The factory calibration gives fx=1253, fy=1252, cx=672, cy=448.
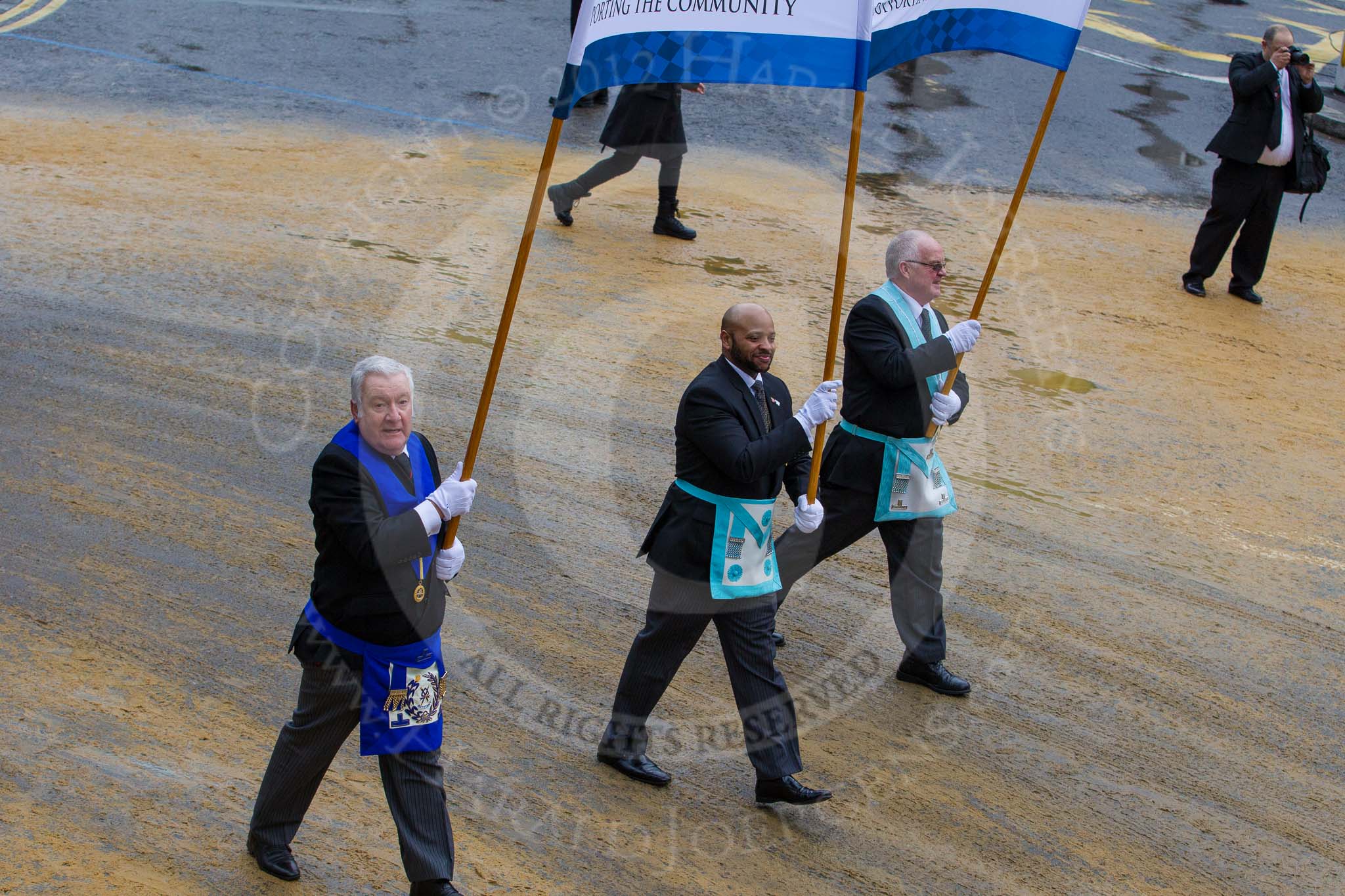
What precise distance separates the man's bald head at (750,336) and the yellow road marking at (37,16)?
1251 centimetres

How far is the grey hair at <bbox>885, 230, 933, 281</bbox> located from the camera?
536 centimetres

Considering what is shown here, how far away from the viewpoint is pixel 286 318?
328 inches

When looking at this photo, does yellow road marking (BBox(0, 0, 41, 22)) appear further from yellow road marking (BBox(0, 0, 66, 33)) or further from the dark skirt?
the dark skirt

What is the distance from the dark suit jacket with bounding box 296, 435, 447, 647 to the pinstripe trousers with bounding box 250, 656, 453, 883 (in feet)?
0.63

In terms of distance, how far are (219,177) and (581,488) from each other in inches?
217

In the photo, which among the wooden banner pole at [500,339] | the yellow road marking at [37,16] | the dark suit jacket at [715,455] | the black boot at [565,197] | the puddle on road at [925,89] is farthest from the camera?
the puddle on road at [925,89]

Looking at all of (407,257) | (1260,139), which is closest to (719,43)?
(407,257)

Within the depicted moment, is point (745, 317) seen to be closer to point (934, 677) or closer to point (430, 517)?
point (430, 517)

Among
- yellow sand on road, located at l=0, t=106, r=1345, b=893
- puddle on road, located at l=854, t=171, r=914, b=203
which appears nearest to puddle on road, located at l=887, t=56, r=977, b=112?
puddle on road, located at l=854, t=171, r=914, b=203

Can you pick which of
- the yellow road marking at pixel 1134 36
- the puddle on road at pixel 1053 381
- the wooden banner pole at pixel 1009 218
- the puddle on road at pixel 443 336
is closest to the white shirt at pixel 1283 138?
the puddle on road at pixel 1053 381

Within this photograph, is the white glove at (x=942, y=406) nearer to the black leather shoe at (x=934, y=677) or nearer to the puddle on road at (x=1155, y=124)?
the black leather shoe at (x=934, y=677)

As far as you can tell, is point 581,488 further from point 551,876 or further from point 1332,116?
point 1332,116

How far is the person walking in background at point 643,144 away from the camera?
10.0 metres

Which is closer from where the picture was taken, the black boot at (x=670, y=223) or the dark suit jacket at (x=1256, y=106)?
the dark suit jacket at (x=1256, y=106)
